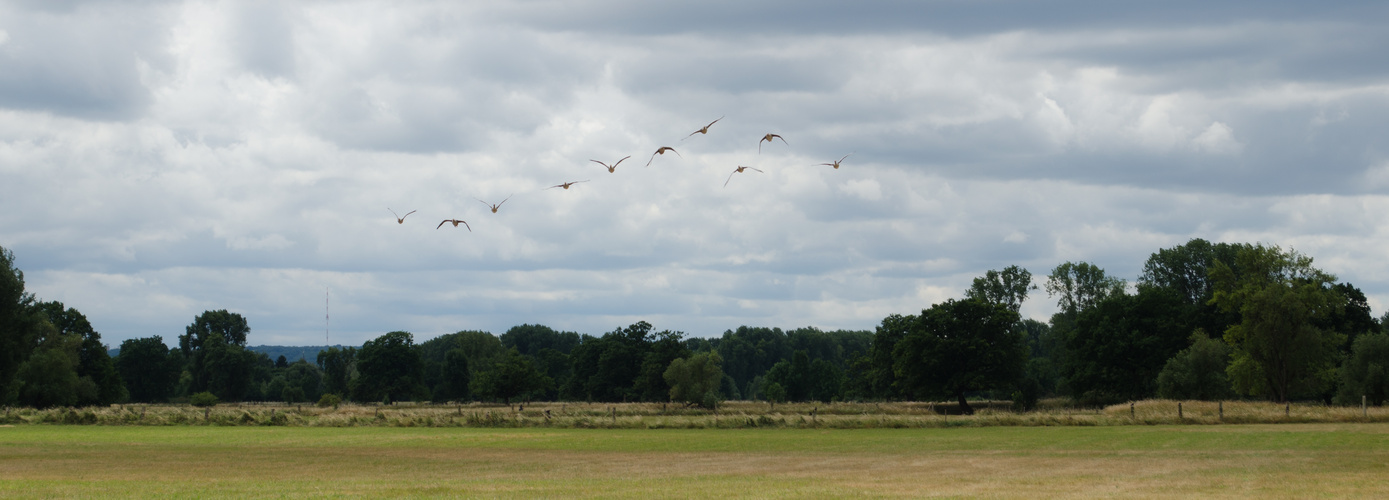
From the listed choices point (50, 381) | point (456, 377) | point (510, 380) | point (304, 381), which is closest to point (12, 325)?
point (50, 381)

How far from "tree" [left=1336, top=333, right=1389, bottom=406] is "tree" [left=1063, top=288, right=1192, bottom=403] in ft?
58.0

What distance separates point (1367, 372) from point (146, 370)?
5559 inches

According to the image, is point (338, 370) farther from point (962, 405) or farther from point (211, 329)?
point (962, 405)

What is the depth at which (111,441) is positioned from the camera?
43406 millimetres

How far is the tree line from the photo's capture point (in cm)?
6812

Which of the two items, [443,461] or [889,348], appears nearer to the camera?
[443,461]

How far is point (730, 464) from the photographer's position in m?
29.4

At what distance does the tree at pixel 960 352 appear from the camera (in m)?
80.3

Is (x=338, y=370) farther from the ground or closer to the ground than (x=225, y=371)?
farther from the ground

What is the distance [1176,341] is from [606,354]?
2205 inches

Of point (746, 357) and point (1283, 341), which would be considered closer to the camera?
point (1283, 341)

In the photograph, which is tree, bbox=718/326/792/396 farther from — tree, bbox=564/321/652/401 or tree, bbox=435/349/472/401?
tree, bbox=564/321/652/401

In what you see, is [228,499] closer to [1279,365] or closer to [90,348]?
[1279,365]

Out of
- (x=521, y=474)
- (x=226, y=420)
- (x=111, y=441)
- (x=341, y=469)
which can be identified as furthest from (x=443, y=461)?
(x=226, y=420)
